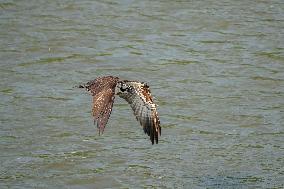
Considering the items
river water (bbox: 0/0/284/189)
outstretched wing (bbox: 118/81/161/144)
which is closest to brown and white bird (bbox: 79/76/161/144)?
outstretched wing (bbox: 118/81/161/144)

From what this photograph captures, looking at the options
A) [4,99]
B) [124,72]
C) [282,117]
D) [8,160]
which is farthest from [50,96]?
[282,117]

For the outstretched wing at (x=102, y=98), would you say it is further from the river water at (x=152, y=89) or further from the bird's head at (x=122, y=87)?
the river water at (x=152, y=89)

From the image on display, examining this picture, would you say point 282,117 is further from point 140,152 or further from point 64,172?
point 64,172

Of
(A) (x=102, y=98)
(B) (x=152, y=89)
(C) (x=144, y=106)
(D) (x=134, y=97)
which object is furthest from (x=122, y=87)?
(B) (x=152, y=89)

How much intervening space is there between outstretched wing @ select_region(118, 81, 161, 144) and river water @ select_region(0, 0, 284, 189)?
1.12m

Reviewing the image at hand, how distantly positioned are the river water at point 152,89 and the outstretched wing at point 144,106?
1116 millimetres

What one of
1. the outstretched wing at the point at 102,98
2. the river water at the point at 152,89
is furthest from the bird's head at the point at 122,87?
the river water at the point at 152,89

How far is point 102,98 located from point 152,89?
4.12 metres

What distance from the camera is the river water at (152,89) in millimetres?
8953

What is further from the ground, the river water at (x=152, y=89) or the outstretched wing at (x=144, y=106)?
the outstretched wing at (x=144, y=106)

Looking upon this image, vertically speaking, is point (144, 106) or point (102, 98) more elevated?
point (102, 98)

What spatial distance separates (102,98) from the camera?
23.8 feet

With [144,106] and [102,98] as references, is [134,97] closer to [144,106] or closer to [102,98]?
[144,106]

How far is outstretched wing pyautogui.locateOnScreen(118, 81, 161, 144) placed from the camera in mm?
7594
